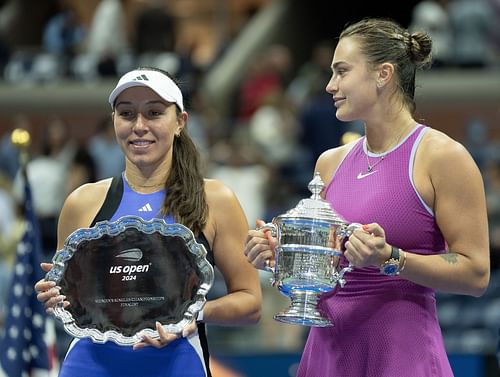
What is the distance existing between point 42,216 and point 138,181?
23.4ft

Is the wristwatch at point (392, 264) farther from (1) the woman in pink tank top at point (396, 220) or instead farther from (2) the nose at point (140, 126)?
(2) the nose at point (140, 126)

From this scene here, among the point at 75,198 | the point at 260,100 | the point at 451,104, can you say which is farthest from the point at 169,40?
the point at 75,198

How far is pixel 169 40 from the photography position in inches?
517

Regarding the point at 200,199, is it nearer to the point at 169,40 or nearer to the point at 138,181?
the point at 138,181

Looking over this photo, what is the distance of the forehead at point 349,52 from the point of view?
12.4ft

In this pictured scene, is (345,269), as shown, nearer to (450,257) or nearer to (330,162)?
(450,257)

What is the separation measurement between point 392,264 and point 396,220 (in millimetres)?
230

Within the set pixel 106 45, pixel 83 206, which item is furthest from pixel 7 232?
pixel 83 206

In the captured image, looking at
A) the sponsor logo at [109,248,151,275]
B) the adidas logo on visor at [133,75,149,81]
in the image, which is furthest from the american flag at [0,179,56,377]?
the sponsor logo at [109,248,151,275]

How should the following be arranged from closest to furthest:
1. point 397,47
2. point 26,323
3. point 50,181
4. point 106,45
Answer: point 397,47 → point 26,323 → point 50,181 → point 106,45

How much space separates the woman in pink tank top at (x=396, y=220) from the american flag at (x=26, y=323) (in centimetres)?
211

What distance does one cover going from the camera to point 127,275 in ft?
11.9

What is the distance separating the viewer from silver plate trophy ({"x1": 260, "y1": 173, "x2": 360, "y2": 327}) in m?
3.57

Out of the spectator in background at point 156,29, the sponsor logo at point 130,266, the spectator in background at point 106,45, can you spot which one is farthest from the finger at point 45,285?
the spectator in background at point 106,45
